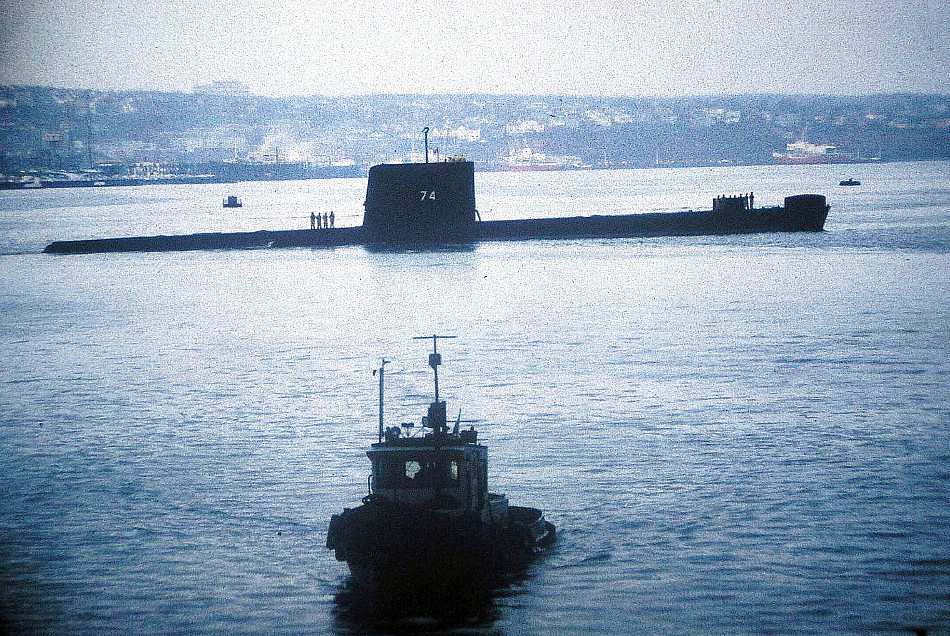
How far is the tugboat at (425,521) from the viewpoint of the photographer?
43.3 feet

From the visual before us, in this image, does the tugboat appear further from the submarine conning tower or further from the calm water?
the submarine conning tower

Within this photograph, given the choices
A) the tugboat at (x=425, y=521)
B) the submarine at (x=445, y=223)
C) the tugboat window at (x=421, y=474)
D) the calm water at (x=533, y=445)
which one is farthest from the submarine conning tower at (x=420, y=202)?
the tugboat window at (x=421, y=474)

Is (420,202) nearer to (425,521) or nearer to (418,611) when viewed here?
(418,611)

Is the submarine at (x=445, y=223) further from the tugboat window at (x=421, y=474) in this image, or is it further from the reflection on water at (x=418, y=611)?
the reflection on water at (x=418, y=611)

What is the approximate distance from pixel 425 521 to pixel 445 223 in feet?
151

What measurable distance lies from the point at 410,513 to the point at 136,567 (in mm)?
4460

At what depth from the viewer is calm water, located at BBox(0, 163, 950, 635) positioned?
1430 cm

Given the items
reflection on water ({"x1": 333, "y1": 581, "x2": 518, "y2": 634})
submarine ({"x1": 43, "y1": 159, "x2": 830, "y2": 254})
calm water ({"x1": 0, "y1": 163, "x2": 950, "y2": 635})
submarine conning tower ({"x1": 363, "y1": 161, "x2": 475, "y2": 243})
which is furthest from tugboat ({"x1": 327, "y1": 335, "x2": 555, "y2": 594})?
submarine ({"x1": 43, "y1": 159, "x2": 830, "y2": 254})

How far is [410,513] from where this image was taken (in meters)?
13.2

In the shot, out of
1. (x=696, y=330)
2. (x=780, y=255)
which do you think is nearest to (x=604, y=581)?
(x=696, y=330)

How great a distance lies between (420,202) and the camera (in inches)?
2242

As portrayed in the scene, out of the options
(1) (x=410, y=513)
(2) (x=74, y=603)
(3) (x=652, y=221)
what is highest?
(3) (x=652, y=221)

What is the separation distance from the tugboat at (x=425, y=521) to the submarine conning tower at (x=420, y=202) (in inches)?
1581

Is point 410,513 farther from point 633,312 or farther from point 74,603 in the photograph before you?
point 633,312
